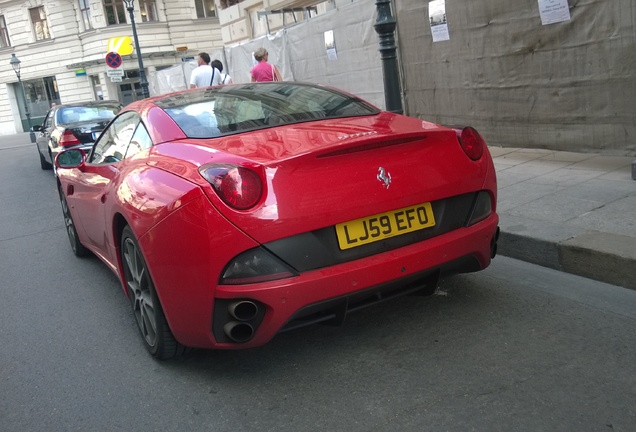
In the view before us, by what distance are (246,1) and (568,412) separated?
2869 centimetres

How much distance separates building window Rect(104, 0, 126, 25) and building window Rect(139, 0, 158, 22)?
112cm

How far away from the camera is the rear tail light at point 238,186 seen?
280 centimetres

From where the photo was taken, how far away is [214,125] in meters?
3.62

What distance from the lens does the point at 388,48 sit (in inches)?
268

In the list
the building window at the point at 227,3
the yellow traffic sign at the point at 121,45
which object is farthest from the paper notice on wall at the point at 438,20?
the yellow traffic sign at the point at 121,45

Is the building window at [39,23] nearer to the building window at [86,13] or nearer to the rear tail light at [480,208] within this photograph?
the building window at [86,13]

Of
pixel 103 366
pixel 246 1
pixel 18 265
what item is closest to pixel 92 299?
pixel 103 366

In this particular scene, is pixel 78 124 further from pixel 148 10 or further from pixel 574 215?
pixel 148 10

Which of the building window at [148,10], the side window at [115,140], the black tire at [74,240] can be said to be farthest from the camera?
the building window at [148,10]

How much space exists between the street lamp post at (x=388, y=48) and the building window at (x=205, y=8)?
37131 millimetres

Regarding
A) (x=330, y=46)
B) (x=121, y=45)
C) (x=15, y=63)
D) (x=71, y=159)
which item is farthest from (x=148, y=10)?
(x=71, y=159)

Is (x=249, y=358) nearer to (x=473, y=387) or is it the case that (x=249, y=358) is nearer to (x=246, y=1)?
(x=473, y=387)

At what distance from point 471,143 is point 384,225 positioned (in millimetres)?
792

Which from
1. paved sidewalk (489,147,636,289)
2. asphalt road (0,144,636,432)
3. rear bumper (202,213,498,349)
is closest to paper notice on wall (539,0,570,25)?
paved sidewalk (489,147,636,289)
